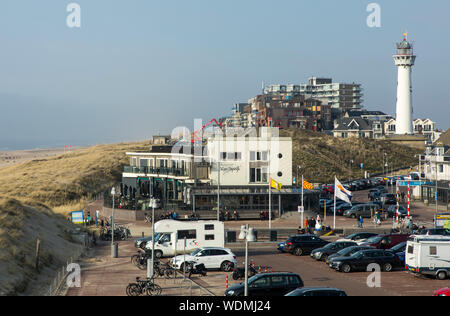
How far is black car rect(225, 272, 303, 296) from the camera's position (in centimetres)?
2547

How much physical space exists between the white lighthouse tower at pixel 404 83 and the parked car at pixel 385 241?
352 ft

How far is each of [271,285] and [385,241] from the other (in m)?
16.1

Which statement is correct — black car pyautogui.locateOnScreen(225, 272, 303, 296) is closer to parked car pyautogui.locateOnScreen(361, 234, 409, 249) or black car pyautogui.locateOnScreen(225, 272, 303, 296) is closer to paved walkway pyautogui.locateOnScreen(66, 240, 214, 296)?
paved walkway pyautogui.locateOnScreen(66, 240, 214, 296)

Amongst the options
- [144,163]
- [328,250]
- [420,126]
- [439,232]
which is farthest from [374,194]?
[420,126]

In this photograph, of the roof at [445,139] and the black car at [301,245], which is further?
the roof at [445,139]

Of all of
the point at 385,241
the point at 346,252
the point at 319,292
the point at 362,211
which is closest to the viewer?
the point at 319,292

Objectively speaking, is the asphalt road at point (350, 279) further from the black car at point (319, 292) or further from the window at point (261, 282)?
the black car at point (319, 292)

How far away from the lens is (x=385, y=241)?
3934cm

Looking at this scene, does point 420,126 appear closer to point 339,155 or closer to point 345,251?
point 339,155

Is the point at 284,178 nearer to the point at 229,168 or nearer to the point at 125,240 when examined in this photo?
the point at 229,168

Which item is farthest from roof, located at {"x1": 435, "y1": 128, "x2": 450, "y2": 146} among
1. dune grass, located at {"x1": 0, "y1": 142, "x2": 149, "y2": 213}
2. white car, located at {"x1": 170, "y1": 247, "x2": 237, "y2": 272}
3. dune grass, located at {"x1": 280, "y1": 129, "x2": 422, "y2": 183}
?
white car, located at {"x1": 170, "y1": 247, "x2": 237, "y2": 272}

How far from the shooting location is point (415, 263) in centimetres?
3084

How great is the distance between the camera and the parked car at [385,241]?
3909 cm

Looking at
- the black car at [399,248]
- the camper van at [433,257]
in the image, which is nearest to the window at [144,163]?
the black car at [399,248]
